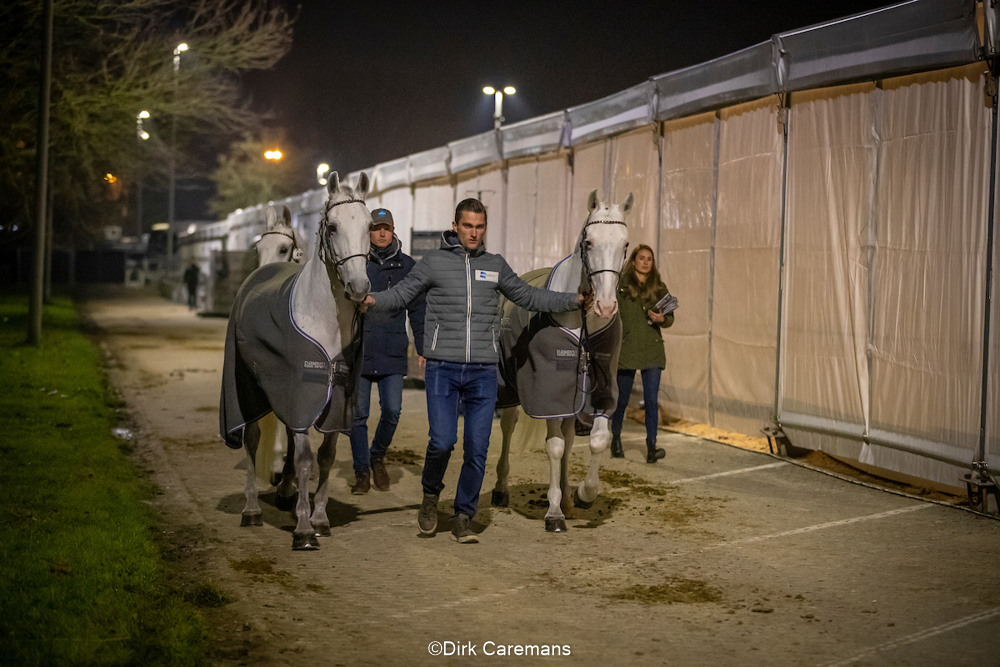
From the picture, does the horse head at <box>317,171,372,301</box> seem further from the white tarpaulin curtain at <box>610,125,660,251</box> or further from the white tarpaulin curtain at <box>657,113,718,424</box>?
the white tarpaulin curtain at <box>610,125,660,251</box>

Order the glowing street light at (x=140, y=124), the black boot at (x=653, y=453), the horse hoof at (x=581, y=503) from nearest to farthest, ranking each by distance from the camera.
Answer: the horse hoof at (x=581, y=503), the black boot at (x=653, y=453), the glowing street light at (x=140, y=124)

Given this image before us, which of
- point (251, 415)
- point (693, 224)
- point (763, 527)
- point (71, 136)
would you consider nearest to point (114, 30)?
point (71, 136)

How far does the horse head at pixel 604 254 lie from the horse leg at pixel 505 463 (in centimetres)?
187


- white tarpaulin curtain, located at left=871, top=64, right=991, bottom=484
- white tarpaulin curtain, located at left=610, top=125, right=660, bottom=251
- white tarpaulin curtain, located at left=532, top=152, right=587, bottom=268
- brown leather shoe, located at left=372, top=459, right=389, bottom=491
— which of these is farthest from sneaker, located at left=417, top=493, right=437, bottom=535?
white tarpaulin curtain, located at left=532, top=152, right=587, bottom=268

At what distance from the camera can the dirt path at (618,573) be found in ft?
15.3

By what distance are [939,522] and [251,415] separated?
512 centimetres

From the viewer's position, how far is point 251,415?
689 cm

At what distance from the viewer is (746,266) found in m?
10.6

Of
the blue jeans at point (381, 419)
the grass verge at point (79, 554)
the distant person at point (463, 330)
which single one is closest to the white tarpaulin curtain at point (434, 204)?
the grass verge at point (79, 554)

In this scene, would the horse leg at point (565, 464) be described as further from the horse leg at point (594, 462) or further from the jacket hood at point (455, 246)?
the jacket hood at point (455, 246)

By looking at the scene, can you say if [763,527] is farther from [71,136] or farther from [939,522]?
[71,136]

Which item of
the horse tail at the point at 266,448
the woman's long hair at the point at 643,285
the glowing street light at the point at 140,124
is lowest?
the horse tail at the point at 266,448

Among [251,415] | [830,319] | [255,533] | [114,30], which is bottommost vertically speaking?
[255,533]

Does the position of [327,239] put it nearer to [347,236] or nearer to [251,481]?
[347,236]
